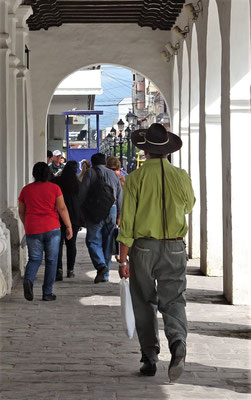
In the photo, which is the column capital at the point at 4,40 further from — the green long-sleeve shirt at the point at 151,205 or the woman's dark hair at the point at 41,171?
the green long-sleeve shirt at the point at 151,205

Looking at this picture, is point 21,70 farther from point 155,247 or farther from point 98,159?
point 155,247

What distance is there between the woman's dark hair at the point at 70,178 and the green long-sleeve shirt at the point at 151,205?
5.53 m

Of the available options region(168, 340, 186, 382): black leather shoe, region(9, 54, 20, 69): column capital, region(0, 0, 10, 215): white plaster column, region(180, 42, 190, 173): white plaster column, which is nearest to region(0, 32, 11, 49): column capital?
region(0, 0, 10, 215): white plaster column

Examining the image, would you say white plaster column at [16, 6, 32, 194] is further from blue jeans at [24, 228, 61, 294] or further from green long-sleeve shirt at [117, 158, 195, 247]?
green long-sleeve shirt at [117, 158, 195, 247]

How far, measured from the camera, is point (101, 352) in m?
7.02

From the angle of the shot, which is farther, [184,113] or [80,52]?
[80,52]

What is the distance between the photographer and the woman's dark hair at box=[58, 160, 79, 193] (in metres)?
11.6

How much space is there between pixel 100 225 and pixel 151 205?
5420 millimetres

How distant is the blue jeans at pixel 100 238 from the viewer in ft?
37.2

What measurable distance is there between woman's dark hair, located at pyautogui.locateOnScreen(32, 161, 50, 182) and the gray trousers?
11.9ft

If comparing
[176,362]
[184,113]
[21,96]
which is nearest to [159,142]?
[176,362]

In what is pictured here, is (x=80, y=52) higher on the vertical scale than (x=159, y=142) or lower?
higher

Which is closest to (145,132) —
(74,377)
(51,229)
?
(74,377)

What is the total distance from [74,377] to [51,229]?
3586 millimetres
